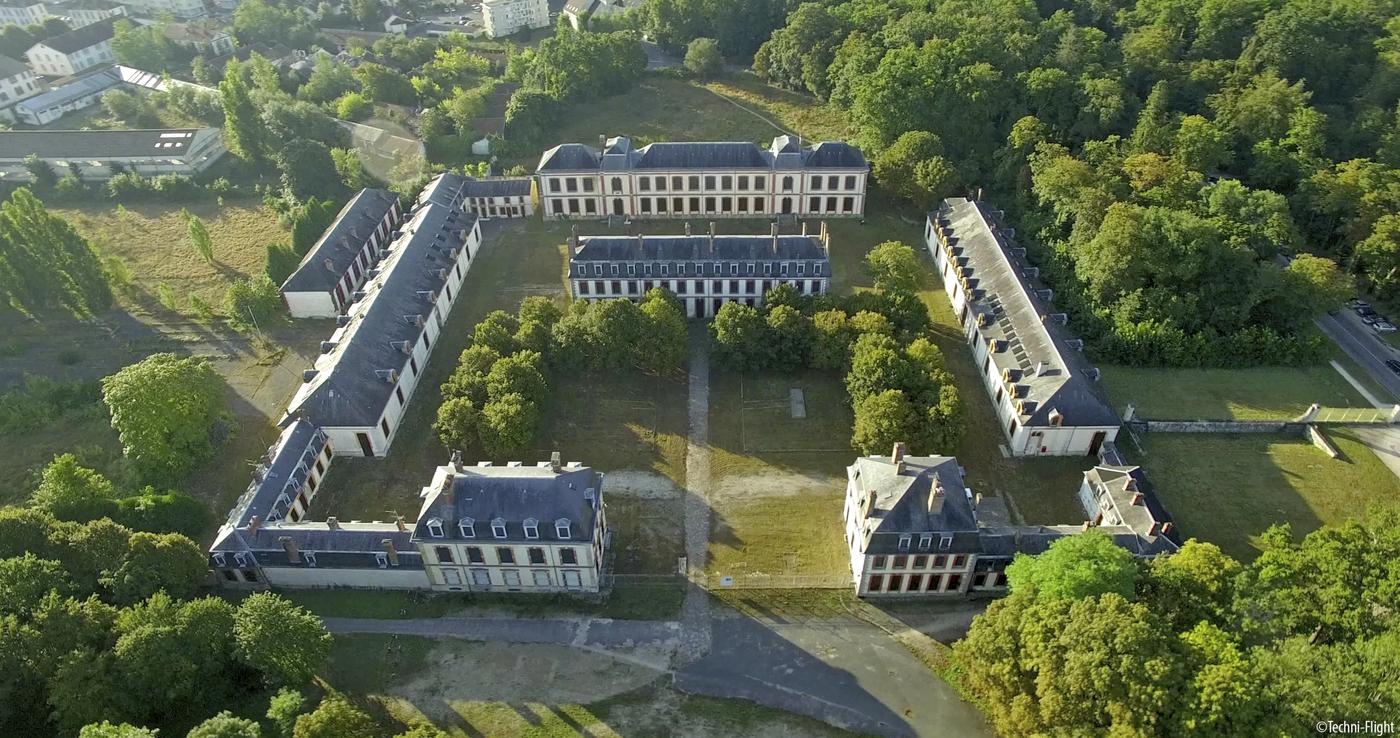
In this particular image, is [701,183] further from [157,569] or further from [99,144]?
[99,144]

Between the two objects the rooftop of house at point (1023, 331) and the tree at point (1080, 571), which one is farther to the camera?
the rooftop of house at point (1023, 331)

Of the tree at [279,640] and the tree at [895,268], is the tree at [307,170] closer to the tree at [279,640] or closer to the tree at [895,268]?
the tree at [279,640]

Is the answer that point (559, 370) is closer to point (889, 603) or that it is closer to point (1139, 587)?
point (889, 603)

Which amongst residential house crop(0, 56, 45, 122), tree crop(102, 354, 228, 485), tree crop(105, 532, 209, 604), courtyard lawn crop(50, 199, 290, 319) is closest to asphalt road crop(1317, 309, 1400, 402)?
tree crop(105, 532, 209, 604)

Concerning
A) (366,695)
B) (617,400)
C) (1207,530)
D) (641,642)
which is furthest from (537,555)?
(1207,530)

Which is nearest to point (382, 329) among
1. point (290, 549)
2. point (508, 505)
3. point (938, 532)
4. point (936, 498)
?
point (290, 549)

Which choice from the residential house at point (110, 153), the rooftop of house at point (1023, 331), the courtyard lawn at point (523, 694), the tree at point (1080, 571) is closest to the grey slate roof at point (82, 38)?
the residential house at point (110, 153)
